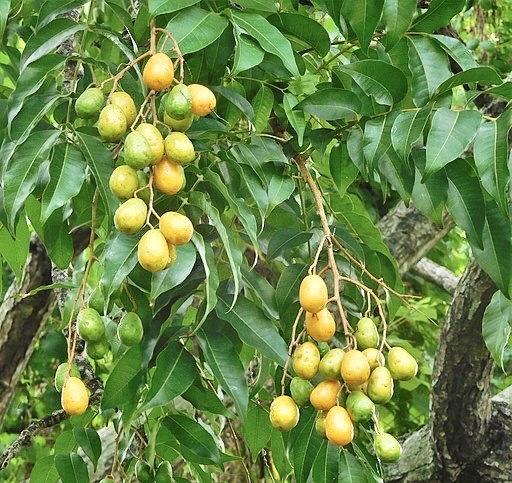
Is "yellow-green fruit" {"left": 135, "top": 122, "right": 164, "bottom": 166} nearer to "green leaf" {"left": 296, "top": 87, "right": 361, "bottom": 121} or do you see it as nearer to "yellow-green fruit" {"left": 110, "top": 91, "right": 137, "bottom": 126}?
"yellow-green fruit" {"left": 110, "top": 91, "right": 137, "bottom": 126}

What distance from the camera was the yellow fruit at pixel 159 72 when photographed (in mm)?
857

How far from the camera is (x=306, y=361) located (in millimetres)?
898

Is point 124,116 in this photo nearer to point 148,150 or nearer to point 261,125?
point 148,150

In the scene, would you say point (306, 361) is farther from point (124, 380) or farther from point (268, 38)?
point (268, 38)

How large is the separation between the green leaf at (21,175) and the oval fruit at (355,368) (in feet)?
1.29

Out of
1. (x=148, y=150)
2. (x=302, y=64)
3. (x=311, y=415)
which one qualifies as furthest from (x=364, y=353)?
(x=302, y=64)

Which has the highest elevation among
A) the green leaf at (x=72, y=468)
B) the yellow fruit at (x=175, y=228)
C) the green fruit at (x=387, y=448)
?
the yellow fruit at (x=175, y=228)

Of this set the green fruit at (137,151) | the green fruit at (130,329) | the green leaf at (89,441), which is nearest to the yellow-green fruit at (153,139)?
the green fruit at (137,151)

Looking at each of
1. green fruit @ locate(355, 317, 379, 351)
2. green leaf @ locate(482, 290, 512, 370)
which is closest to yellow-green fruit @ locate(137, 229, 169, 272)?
green fruit @ locate(355, 317, 379, 351)

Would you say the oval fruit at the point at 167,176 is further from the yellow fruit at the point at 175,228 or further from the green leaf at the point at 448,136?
the green leaf at the point at 448,136

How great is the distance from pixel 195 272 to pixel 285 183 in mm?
169

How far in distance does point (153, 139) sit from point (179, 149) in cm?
3

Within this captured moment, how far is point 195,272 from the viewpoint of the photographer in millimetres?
1024

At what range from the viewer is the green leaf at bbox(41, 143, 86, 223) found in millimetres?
954
